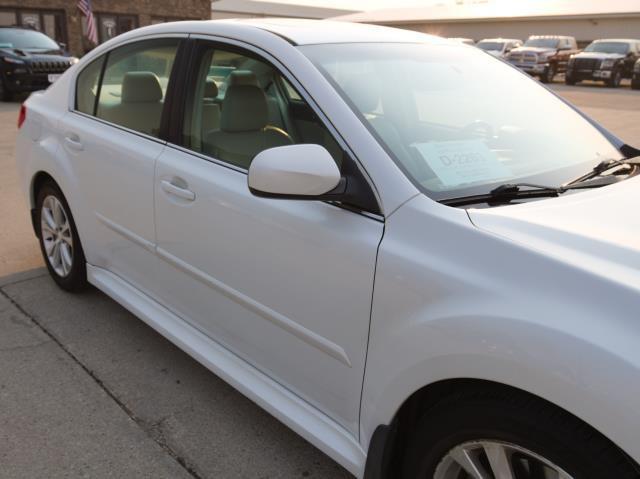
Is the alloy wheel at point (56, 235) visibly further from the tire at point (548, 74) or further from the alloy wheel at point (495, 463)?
the tire at point (548, 74)

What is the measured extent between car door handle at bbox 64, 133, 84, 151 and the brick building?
2350cm

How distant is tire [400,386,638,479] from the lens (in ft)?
4.56

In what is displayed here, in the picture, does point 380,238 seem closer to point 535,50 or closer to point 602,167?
point 602,167

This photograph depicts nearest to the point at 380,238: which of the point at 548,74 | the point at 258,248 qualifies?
the point at 258,248

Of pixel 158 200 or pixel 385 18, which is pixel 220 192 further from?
pixel 385 18

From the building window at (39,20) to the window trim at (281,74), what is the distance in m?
24.4

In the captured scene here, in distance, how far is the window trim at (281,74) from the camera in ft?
6.28

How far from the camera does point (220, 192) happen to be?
7.75 ft

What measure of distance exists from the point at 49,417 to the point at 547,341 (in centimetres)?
215

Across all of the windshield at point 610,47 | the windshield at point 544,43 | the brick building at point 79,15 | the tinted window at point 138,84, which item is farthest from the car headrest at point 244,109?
the windshield at point 544,43

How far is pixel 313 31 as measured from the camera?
99.3 inches

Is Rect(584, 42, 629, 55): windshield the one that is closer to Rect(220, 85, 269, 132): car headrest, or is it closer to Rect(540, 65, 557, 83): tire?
Rect(540, 65, 557, 83): tire

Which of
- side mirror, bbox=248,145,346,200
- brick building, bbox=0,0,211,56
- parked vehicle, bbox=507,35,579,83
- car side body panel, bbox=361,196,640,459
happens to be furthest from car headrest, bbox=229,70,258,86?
brick building, bbox=0,0,211,56

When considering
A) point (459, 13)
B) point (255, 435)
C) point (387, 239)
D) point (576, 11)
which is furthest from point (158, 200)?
point (459, 13)
